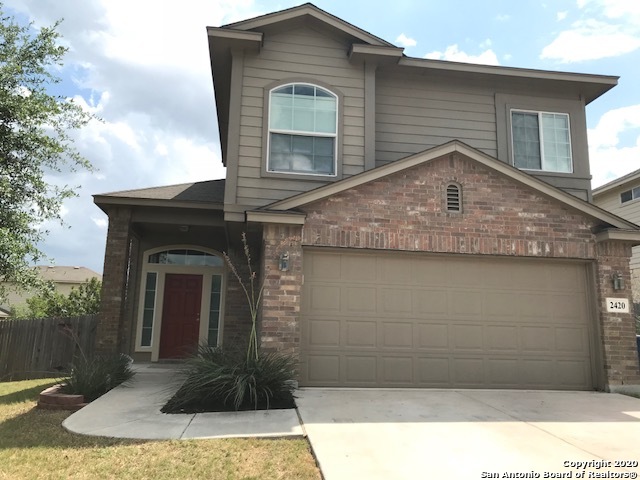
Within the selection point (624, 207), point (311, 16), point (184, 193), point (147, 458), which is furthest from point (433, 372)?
point (624, 207)

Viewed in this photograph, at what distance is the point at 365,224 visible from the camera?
805cm

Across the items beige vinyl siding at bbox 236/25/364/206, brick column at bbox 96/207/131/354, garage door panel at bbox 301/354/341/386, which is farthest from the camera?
brick column at bbox 96/207/131/354

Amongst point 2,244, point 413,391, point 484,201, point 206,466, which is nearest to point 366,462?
point 206,466

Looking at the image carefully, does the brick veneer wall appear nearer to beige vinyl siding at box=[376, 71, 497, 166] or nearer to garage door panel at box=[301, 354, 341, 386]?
garage door panel at box=[301, 354, 341, 386]

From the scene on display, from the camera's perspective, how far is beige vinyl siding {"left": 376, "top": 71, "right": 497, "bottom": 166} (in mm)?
10250

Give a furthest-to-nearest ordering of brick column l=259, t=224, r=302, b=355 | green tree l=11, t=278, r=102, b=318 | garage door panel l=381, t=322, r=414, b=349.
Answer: green tree l=11, t=278, r=102, b=318 < garage door panel l=381, t=322, r=414, b=349 < brick column l=259, t=224, r=302, b=355

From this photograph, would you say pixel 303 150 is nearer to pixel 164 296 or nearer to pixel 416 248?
pixel 416 248

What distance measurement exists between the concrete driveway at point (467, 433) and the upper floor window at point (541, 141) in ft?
16.6

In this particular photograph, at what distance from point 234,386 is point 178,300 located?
619 centimetres

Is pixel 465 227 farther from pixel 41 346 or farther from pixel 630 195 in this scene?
pixel 630 195

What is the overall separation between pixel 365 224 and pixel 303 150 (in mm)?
2268

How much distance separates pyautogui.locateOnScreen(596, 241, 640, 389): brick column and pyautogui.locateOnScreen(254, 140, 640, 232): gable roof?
0.51 metres

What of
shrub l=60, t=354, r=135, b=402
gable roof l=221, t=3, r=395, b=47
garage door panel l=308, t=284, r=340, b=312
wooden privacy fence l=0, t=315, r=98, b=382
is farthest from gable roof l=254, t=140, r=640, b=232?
wooden privacy fence l=0, t=315, r=98, b=382

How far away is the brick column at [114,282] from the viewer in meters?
9.44
